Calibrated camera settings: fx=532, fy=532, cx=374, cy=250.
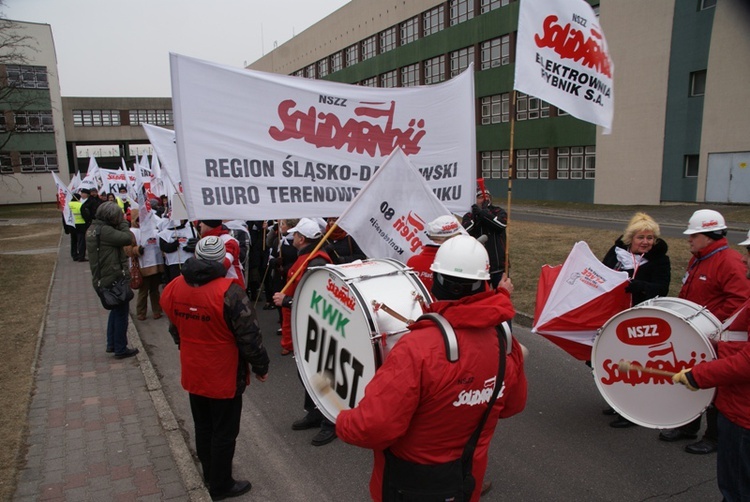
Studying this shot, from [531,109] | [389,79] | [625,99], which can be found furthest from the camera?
[389,79]

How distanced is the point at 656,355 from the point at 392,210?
2226mm

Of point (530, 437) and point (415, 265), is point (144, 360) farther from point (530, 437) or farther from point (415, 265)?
point (530, 437)

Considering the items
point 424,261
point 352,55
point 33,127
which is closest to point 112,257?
point 424,261

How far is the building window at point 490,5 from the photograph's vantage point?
3388 cm

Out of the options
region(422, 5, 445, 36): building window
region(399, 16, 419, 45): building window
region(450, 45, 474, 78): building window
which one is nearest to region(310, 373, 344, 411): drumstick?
region(450, 45, 474, 78): building window

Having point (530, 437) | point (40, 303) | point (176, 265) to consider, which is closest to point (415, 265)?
point (530, 437)

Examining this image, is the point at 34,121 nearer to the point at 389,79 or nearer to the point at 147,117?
the point at 147,117

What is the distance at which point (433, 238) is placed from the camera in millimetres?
4500

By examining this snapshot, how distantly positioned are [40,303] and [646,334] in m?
9.98

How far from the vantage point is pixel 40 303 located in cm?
973

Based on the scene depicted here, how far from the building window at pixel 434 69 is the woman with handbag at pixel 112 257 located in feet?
119

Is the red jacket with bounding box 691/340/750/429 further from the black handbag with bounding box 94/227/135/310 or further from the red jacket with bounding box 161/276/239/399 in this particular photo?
the black handbag with bounding box 94/227/135/310

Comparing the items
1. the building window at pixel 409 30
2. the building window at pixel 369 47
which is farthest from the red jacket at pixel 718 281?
the building window at pixel 369 47

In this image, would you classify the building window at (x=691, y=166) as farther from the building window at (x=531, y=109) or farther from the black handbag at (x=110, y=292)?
the black handbag at (x=110, y=292)
